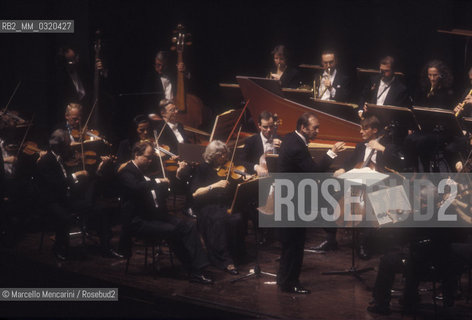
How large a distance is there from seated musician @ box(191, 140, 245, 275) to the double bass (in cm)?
213

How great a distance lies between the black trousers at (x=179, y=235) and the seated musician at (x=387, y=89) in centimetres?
252

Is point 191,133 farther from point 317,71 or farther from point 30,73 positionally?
point 30,73

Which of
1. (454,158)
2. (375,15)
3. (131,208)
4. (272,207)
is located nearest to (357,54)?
(375,15)

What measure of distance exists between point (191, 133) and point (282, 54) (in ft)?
4.61

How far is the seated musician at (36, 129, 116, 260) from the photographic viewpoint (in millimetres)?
6836

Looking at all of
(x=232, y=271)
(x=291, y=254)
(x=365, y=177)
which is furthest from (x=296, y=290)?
(x=365, y=177)

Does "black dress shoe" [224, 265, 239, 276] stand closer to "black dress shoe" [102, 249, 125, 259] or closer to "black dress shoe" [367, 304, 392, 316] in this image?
"black dress shoe" [102, 249, 125, 259]

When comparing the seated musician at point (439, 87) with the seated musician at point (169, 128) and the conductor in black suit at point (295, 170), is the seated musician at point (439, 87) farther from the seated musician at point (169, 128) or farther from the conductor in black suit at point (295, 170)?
the seated musician at point (169, 128)

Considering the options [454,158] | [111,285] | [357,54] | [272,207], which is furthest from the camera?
[357,54]

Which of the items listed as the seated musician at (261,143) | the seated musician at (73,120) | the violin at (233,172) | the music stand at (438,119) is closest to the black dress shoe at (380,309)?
the violin at (233,172)

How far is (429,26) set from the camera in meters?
8.52

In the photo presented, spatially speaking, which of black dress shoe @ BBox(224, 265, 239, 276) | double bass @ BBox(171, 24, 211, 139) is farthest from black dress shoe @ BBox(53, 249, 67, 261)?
double bass @ BBox(171, 24, 211, 139)

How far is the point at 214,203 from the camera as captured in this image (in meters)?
6.68

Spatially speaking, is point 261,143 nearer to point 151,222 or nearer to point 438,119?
point 151,222
